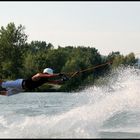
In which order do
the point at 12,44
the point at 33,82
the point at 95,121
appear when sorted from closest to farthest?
1. the point at 33,82
2. the point at 95,121
3. the point at 12,44

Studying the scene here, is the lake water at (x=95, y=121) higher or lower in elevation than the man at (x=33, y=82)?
lower

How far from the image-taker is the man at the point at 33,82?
14.8 meters

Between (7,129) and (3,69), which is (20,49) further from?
(7,129)

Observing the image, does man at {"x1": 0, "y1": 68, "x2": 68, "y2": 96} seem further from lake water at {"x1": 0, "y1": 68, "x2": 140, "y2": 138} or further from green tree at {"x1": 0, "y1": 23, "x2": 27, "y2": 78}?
green tree at {"x1": 0, "y1": 23, "x2": 27, "y2": 78}

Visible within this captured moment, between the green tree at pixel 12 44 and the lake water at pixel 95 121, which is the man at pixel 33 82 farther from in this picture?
the green tree at pixel 12 44

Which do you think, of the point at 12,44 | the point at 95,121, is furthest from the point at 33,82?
the point at 12,44

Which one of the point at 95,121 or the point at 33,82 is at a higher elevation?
the point at 33,82

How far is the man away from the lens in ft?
48.4

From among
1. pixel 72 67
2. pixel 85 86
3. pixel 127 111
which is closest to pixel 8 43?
pixel 72 67

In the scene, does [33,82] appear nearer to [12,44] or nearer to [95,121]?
[95,121]

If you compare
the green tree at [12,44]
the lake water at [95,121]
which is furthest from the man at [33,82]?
the green tree at [12,44]

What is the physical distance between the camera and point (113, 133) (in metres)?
16.0

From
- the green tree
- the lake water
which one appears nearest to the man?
the lake water

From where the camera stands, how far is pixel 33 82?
15.0 metres
